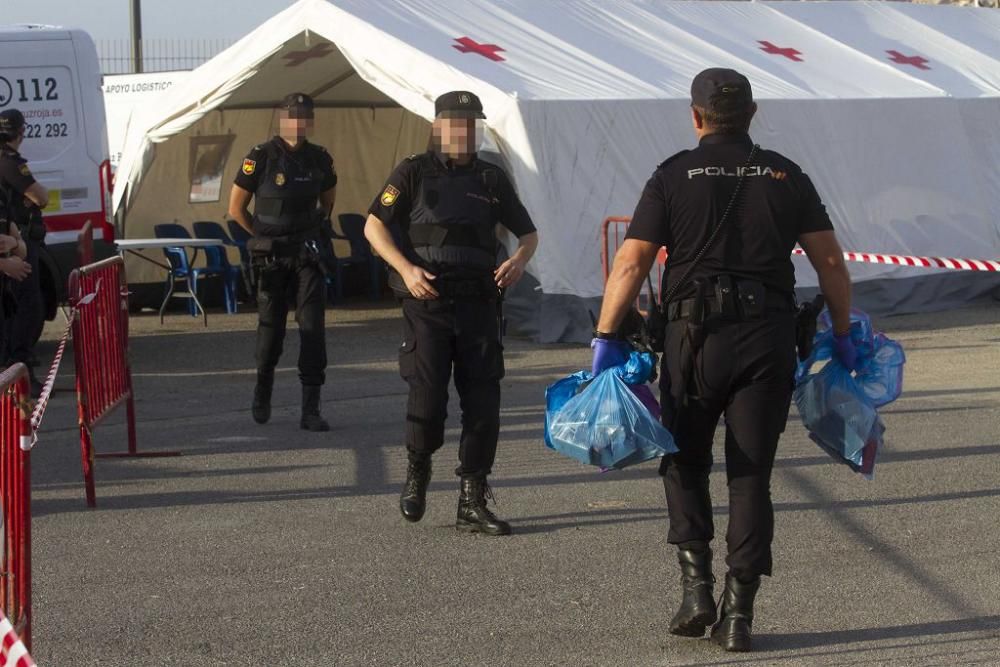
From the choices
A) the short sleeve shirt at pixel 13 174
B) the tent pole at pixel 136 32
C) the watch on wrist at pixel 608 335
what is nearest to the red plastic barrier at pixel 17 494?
the watch on wrist at pixel 608 335

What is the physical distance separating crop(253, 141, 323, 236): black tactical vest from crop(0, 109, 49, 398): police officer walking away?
1.93 m

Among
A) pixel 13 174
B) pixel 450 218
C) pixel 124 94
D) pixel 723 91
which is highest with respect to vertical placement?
pixel 723 91

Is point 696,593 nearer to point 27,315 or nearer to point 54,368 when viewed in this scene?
point 54,368

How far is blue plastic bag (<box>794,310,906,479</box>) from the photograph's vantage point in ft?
16.9

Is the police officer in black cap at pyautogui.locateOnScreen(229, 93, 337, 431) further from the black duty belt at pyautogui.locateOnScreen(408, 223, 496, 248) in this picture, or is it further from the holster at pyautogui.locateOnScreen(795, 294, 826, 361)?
the holster at pyautogui.locateOnScreen(795, 294, 826, 361)

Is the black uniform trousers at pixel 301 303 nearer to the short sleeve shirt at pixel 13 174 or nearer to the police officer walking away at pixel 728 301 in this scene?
the short sleeve shirt at pixel 13 174

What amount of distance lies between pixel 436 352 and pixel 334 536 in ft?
3.10

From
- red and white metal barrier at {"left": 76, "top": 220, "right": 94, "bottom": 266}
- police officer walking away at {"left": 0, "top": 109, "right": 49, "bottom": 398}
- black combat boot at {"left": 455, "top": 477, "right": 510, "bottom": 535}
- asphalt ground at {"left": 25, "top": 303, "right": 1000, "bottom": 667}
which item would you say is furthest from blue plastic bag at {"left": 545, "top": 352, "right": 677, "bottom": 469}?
red and white metal barrier at {"left": 76, "top": 220, "right": 94, "bottom": 266}

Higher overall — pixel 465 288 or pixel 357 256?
pixel 465 288

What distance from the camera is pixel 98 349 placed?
24.2 ft

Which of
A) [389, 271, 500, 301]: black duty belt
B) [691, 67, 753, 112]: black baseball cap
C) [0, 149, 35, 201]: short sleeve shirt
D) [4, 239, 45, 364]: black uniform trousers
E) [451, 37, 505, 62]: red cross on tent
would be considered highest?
[691, 67, 753, 112]: black baseball cap

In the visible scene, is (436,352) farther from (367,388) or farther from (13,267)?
(367,388)

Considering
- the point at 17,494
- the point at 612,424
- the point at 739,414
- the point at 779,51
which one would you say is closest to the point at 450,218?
the point at 612,424

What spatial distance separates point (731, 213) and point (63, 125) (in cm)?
852
